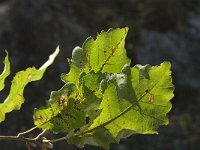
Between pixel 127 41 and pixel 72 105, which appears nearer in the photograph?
pixel 72 105

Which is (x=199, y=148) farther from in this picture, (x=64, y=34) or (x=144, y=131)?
(x=144, y=131)

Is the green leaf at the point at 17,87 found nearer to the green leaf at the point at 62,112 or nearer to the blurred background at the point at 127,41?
the green leaf at the point at 62,112

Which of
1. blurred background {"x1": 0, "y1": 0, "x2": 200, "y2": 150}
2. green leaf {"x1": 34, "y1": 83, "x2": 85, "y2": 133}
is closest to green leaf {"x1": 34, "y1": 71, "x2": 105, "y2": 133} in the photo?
green leaf {"x1": 34, "y1": 83, "x2": 85, "y2": 133}

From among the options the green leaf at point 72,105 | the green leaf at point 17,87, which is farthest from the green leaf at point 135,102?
the green leaf at point 17,87

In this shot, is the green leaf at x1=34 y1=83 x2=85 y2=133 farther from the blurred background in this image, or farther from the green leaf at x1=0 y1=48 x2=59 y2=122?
the blurred background

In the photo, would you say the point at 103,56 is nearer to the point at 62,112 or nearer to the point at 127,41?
the point at 62,112

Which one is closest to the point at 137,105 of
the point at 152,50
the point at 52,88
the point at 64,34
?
the point at 52,88

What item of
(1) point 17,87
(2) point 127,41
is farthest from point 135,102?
(2) point 127,41
